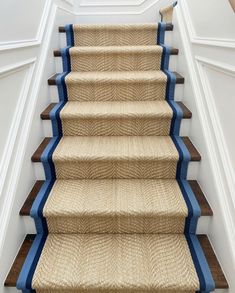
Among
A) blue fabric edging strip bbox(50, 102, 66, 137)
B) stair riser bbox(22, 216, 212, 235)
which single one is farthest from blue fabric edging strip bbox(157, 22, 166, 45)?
stair riser bbox(22, 216, 212, 235)

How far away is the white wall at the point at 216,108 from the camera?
1.08 m

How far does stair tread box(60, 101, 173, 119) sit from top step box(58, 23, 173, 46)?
76cm

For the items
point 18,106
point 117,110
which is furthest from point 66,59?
point 18,106

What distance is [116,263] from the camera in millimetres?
1135

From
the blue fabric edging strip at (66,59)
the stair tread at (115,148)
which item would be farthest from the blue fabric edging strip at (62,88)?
the stair tread at (115,148)

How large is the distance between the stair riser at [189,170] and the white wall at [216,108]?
0.04 metres

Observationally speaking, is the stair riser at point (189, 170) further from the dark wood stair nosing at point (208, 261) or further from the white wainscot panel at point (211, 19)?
the white wainscot panel at point (211, 19)

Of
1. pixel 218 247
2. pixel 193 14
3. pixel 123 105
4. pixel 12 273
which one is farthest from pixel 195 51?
pixel 12 273

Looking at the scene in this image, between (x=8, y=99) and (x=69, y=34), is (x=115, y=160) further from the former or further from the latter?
(x=69, y=34)

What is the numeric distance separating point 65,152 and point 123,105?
558 mm

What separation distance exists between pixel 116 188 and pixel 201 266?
58 centimetres

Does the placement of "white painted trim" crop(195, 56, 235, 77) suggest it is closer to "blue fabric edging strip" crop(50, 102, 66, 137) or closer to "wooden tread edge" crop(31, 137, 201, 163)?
"wooden tread edge" crop(31, 137, 201, 163)

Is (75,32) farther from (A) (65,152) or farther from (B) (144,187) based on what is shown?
(B) (144,187)

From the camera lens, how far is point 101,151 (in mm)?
1480
